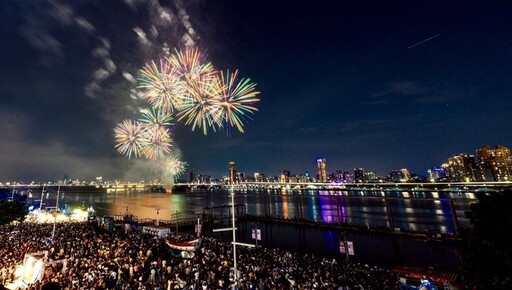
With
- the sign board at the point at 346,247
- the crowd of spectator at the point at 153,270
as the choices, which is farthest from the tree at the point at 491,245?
the sign board at the point at 346,247

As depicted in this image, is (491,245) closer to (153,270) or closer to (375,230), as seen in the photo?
(153,270)

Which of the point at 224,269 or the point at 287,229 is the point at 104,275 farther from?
the point at 287,229

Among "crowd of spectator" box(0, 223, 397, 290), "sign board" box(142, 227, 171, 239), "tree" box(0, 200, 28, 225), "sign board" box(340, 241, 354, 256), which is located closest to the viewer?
"crowd of spectator" box(0, 223, 397, 290)

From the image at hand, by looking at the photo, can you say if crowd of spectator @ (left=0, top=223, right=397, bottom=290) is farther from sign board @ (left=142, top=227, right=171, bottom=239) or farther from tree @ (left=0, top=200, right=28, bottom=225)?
tree @ (left=0, top=200, right=28, bottom=225)

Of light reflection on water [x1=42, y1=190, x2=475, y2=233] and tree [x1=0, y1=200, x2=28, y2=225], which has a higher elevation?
tree [x1=0, y1=200, x2=28, y2=225]

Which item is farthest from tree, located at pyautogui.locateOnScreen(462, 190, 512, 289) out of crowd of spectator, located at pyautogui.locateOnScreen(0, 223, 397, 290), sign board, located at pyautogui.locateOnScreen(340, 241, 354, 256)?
sign board, located at pyautogui.locateOnScreen(340, 241, 354, 256)

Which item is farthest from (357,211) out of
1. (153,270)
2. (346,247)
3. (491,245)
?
(153,270)

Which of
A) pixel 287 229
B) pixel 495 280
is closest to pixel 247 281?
pixel 495 280
